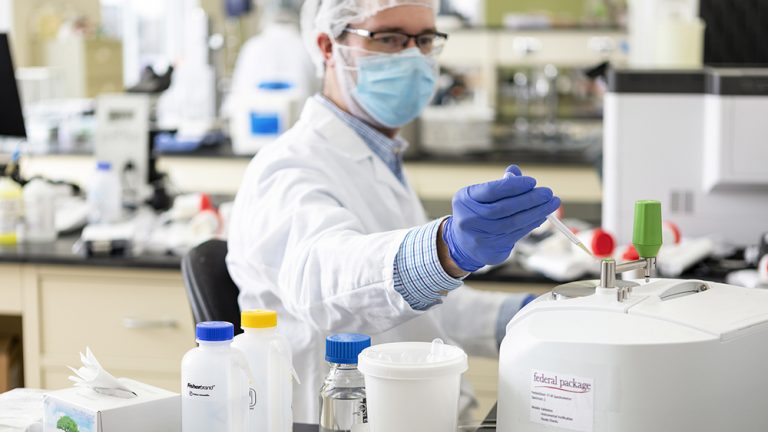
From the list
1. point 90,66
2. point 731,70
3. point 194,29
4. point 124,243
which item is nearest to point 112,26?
point 90,66

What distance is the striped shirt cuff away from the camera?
4.15 feet

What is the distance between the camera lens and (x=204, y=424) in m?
1.10

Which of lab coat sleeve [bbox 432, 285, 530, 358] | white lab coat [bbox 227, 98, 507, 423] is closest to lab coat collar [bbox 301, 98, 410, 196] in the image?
white lab coat [bbox 227, 98, 507, 423]

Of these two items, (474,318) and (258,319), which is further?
(474,318)

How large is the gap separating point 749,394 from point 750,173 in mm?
1419

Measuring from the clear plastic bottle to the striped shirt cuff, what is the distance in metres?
0.14

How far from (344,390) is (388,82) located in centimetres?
78

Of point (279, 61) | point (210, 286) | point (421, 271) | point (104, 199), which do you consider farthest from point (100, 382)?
point (279, 61)

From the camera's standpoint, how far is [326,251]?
140 cm

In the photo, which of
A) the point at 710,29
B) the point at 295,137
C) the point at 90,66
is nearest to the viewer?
the point at 295,137

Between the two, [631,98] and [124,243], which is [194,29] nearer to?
[124,243]

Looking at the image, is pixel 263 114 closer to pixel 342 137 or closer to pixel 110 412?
pixel 342 137

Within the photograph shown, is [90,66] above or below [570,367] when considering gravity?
above

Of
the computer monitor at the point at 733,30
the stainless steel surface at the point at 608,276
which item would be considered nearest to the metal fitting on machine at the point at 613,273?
the stainless steel surface at the point at 608,276
